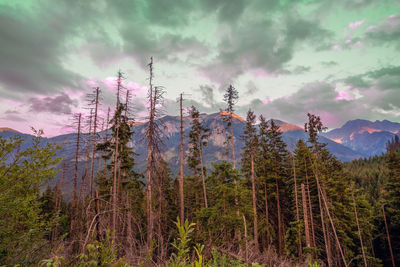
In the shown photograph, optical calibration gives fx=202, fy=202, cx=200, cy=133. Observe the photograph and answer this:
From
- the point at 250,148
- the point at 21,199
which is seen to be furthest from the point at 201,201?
the point at 21,199

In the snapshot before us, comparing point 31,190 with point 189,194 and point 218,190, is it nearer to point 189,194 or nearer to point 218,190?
point 218,190

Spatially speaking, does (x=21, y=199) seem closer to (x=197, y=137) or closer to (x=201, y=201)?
(x=197, y=137)

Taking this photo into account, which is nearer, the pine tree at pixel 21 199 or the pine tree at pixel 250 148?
the pine tree at pixel 21 199

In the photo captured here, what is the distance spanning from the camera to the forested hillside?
17.3 feet

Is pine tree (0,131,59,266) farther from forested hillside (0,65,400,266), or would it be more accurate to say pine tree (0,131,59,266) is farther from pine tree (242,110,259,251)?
pine tree (242,110,259,251)

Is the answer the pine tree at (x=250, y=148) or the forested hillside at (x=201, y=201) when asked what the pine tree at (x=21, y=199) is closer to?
the forested hillside at (x=201, y=201)

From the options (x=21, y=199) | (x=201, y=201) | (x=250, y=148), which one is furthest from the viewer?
(x=201, y=201)

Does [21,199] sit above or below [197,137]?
below

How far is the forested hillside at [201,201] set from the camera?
5.27 metres

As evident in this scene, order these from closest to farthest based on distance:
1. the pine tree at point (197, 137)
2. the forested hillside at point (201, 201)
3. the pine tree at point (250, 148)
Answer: the forested hillside at point (201, 201), the pine tree at point (250, 148), the pine tree at point (197, 137)

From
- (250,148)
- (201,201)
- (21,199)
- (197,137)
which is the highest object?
(197,137)

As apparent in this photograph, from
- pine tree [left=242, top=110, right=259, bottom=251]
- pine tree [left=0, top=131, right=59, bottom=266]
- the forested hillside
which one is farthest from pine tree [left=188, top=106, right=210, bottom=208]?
pine tree [left=0, top=131, right=59, bottom=266]

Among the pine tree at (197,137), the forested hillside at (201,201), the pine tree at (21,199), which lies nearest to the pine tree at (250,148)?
the forested hillside at (201,201)

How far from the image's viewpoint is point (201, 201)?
2989 centimetres
